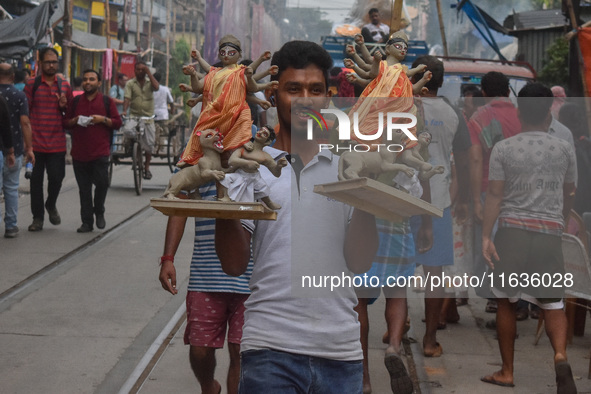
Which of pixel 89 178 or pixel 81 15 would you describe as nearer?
pixel 89 178

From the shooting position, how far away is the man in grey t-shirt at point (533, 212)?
516 centimetres

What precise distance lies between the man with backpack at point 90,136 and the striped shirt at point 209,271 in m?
6.24

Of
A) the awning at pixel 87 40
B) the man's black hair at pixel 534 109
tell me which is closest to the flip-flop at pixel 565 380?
the man's black hair at pixel 534 109

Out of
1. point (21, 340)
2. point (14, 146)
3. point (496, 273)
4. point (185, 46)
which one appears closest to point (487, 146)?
point (496, 273)

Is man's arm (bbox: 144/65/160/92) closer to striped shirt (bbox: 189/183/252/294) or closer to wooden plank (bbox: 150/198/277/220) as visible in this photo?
striped shirt (bbox: 189/183/252/294)

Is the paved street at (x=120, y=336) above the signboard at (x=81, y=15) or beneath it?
beneath

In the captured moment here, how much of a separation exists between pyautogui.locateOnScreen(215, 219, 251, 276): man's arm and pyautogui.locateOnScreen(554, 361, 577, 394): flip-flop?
9.48 feet

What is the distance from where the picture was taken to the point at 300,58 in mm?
2887

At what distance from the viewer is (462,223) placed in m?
6.01

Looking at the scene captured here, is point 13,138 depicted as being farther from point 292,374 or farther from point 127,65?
point 127,65

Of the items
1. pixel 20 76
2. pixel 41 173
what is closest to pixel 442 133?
pixel 41 173

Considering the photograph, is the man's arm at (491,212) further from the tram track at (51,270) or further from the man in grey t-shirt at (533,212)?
the tram track at (51,270)

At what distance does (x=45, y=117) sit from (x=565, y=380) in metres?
6.93

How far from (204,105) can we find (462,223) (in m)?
3.61
